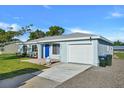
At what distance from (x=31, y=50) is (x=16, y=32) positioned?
20.2 feet

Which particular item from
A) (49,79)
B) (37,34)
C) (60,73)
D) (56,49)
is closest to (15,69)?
(60,73)

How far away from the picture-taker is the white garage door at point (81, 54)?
642 inches

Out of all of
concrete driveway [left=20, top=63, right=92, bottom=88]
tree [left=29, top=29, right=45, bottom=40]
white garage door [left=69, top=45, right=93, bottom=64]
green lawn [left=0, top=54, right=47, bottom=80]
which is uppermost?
tree [left=29, top=29, right=45, bottom=40]

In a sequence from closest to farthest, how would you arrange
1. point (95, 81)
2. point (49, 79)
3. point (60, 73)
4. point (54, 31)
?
point (95, 81), point (49, 79), point (60, 73), point (54, 31)

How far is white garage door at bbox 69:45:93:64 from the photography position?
16312 millimetres

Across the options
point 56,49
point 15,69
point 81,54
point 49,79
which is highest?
point 56,49

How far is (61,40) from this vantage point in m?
19.1

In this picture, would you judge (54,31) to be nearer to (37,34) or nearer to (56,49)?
(37,34)

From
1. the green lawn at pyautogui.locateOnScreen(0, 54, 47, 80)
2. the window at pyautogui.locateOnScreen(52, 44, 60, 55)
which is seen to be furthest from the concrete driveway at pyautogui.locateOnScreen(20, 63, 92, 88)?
the window at pyautogui.locateOnScreen(52, 44, 60, 55)

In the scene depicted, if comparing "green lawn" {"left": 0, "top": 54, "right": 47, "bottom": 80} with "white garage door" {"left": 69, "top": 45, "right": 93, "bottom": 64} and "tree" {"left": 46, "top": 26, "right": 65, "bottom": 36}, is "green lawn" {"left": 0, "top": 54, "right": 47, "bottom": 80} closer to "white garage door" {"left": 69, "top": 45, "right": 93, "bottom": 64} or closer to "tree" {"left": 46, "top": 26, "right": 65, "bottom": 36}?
"white garage door" {"left": 69, "top": 45, "right": 93, "bottom": 64}

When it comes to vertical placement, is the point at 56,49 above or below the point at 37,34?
below

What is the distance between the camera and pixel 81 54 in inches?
671
